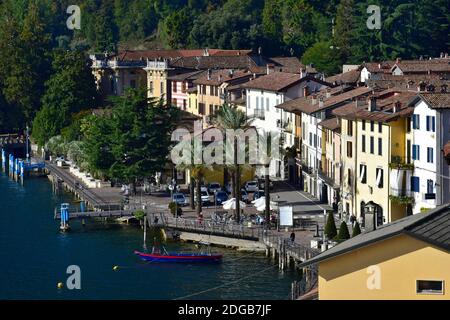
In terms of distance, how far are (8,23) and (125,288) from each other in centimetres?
6689

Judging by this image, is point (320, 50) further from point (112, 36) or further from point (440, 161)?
point (440, 161)

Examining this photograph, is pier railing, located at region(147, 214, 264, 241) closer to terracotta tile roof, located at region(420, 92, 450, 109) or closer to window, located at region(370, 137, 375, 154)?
window, located at region(370, 137, 375, 154)

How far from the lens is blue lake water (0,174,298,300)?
43.4m

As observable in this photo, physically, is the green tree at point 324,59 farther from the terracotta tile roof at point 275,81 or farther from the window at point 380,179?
the window at point 380,179

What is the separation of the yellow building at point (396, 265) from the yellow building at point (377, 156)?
26.1 meters

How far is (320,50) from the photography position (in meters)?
103

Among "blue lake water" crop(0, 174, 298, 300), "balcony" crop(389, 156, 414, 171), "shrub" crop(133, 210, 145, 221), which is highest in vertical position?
"balcony" crop(389, 156, 414, 171)

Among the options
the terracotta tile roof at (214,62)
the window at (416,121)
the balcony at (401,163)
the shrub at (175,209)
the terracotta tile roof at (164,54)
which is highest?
the terracotta tile roof at (164,54)

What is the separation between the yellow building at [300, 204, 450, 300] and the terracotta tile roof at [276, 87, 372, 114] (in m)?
38.3

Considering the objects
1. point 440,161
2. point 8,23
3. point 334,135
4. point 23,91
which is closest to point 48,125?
point 23,91

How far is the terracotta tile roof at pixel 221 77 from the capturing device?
8288 cm

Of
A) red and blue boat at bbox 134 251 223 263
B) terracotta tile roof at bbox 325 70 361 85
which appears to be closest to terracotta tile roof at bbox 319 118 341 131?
red and blue boat at bbox 134 251 223 263

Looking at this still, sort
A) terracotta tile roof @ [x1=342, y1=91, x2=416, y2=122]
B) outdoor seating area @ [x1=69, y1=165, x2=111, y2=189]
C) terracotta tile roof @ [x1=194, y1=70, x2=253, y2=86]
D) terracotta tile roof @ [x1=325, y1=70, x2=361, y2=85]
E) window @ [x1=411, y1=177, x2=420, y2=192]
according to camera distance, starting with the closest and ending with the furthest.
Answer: window @ [x1=411, y1=177, x2=420, y2=192] → terracotta tile roof @ [x1=342, y1=91, x2=416, y2=122] → outdoor seating area @ [x1=69, y1=165, x2=111, y2=189] → terracotta tile roof @ [x1=325, y1=70, x2=361, y2=85] → terracotta tile roof @ [x1=194, y1=70, x2=253, y2=86]

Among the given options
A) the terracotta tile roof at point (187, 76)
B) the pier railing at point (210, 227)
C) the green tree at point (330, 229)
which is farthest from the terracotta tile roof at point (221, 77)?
the green tree at point (330, 229)
